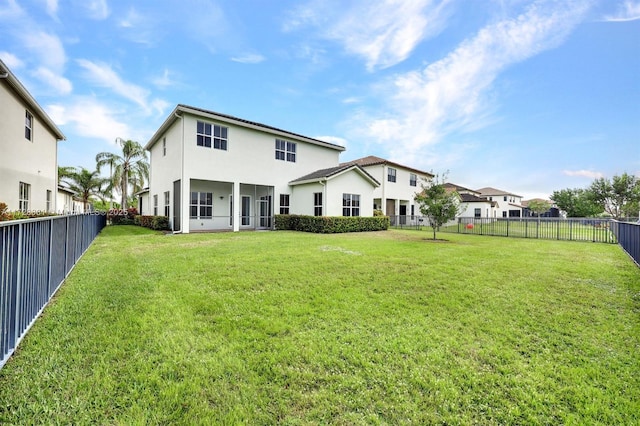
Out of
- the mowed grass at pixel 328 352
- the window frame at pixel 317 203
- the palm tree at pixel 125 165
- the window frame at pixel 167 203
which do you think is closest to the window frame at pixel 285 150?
the window frame at pixel 317 203

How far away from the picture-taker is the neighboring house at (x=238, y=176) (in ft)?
53.2

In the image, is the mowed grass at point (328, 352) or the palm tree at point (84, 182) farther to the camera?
the palm tree at point (84, 182)

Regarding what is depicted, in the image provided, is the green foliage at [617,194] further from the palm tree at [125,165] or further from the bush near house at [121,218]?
the palm tree at [125,165]

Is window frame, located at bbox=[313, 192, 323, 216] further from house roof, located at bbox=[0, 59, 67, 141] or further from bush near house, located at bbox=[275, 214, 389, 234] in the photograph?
house roof, located at bbox=[0, 59, 67, 141]

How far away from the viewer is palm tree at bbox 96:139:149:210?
2966 cm

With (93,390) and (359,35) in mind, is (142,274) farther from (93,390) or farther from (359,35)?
(359,35)

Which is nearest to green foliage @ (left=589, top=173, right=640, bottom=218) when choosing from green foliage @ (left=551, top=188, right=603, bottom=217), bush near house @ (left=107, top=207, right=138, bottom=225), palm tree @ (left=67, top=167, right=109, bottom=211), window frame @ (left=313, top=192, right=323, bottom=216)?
green foliage @ (left=551, top=188, right=603, bottom=217)

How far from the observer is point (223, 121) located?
55.4ft

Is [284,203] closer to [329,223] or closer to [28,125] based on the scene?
[329,223]

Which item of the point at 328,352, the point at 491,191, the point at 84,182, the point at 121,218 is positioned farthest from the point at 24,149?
the point at 491,191

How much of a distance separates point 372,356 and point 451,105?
19.1 m

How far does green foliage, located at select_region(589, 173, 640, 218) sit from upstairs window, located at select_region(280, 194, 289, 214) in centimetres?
4445

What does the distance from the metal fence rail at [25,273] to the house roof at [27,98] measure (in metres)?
10.5

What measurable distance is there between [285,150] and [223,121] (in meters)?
4.97
